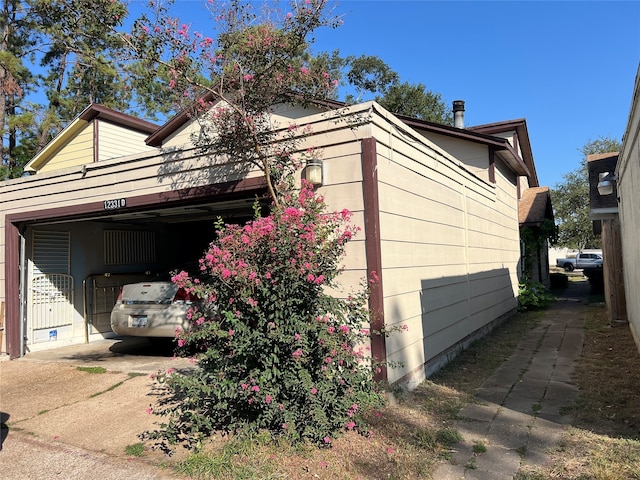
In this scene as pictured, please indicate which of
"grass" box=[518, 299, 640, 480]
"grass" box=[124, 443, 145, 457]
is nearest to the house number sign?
"grass" box=[124, 443, 145, 457]

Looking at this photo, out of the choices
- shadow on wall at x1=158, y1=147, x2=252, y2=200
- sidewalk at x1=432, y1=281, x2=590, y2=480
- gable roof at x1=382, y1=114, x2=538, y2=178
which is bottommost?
sidewalk at x1=432, y1=281, x2=590, y2=480

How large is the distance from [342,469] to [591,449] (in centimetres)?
196

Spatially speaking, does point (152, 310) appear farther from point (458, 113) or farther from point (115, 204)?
point (458, 113)

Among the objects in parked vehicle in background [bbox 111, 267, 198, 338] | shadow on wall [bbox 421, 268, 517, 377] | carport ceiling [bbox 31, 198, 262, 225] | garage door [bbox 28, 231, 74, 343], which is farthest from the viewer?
garage door [bbox 28, 231, 74, 343]

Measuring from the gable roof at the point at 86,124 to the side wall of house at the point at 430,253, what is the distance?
8872 mm

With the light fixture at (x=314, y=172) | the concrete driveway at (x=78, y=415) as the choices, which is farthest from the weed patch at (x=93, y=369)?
the light fixture at (x=314, y=172)

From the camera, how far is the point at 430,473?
319cm

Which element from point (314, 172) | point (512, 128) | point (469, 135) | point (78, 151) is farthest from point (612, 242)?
point (78, 151)

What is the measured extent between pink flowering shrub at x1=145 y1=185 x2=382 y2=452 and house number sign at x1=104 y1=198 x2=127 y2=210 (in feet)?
11.0

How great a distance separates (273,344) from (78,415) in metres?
2.60

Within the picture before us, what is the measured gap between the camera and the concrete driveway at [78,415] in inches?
135

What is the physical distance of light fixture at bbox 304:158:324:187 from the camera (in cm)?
466

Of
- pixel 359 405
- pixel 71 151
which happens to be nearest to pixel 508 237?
pixel 359 405

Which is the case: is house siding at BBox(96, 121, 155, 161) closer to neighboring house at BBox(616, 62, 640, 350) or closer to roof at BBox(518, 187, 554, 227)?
neighboring house at BBox(616, 62, 640, 350)
